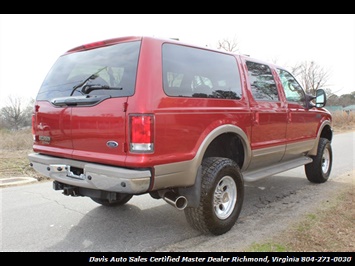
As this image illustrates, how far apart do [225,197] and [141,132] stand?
5.14 feet

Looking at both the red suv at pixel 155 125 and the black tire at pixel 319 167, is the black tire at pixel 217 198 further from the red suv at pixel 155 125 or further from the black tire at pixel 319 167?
the black tire at pixel 319 167

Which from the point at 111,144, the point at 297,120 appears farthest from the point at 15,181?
the point at 297,120

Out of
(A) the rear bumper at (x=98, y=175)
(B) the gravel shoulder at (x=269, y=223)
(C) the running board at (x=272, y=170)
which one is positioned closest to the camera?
(A) the rear bumper at (x=98, y=175)

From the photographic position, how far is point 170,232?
3.69m

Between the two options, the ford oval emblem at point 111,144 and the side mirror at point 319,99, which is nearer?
the ford oval emblem at point 111,144

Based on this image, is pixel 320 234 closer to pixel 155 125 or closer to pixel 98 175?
pixel 155 125

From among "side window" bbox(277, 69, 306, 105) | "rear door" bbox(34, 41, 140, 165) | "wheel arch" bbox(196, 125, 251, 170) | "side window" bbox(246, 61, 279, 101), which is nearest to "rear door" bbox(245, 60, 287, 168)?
"side window" bbox(246, 61, 279, 101)

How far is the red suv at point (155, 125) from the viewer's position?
2832 millimetres

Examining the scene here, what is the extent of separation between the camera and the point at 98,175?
2.91 metres

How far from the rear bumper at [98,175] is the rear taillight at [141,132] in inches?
8.8

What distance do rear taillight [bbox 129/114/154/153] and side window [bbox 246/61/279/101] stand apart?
6.76ft

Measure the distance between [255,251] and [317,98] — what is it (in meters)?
3.82

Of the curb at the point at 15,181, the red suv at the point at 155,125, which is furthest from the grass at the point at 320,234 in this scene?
the curb at the point at 15,181
